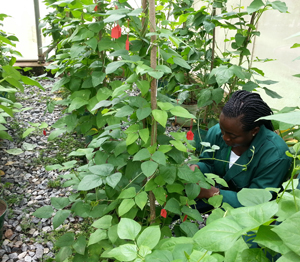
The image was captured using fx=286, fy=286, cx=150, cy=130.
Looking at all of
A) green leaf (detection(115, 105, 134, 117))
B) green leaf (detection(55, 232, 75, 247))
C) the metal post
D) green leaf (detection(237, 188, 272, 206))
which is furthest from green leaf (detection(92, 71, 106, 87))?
the metal post

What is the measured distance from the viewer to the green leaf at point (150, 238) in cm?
64

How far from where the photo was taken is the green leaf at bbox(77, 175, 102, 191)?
1037 millimetres

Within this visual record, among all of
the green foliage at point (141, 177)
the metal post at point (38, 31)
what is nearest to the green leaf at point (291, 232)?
the green foliage at point (141, 177)

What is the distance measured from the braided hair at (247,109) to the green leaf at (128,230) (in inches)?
34.4

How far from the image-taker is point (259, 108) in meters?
1.42

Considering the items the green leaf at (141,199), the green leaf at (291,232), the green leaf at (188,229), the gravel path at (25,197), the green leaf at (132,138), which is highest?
the green leaf at (291,232)

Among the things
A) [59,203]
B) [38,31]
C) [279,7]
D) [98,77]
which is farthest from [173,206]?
[38,31]

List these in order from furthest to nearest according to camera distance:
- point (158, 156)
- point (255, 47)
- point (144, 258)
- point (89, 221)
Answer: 1. point (255, 47)
2. point (89, 221)
3. point (158, 156)
4. point (144, 258)

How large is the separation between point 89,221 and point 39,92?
278 centimetres

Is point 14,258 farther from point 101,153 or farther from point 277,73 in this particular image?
point 277,73

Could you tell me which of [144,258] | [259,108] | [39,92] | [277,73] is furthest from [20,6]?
[144,258]

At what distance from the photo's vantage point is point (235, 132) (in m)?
1.39

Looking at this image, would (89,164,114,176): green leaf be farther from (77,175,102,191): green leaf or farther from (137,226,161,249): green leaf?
(137,226,161,249): green leaf

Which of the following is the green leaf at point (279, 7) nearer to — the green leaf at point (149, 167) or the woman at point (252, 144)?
the woman at point (252, 144)
